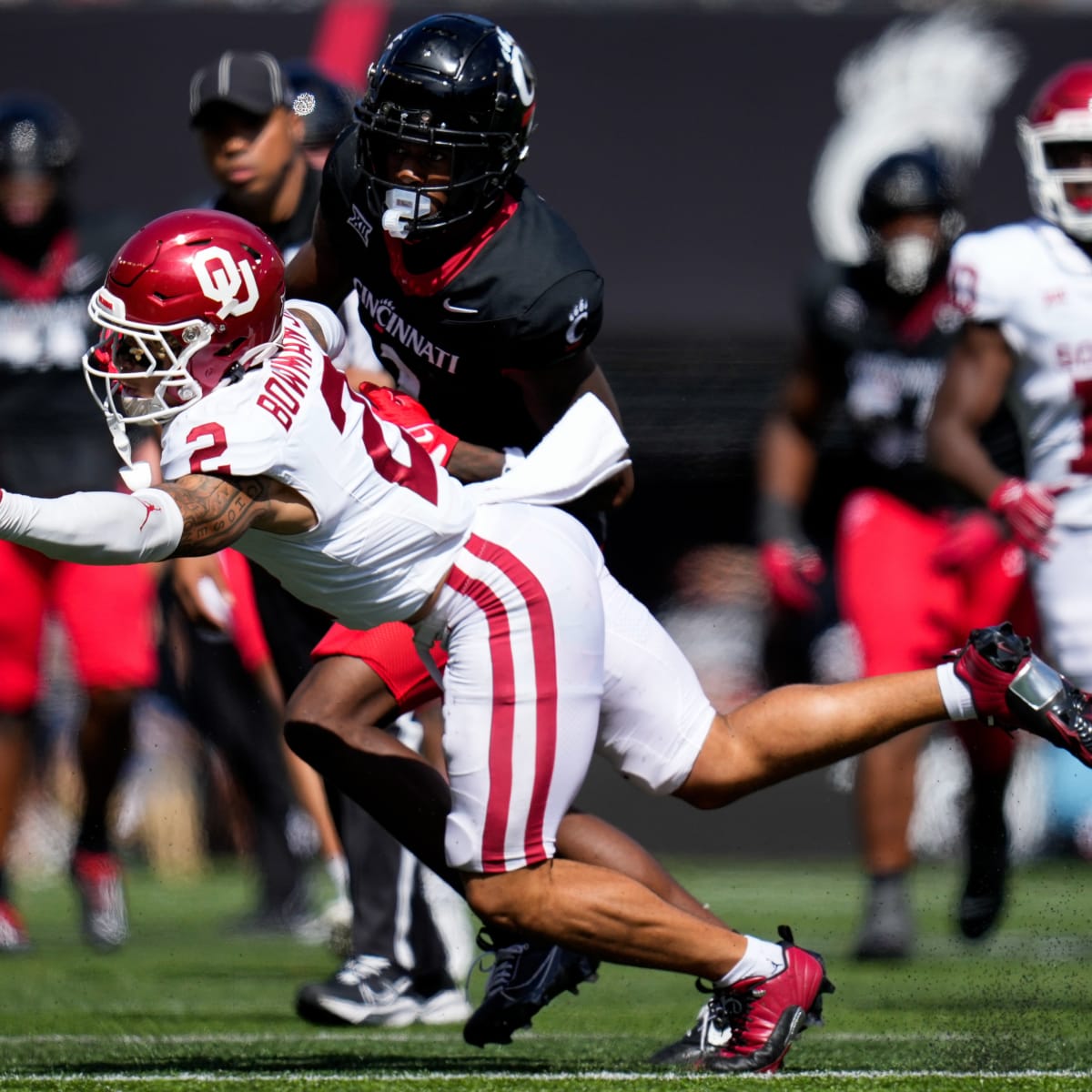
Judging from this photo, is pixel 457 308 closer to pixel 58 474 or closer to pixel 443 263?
pixel 443 263

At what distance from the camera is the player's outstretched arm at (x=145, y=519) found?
3.07 m

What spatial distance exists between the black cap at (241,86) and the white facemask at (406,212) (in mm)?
1679

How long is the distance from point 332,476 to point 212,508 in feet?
0.87

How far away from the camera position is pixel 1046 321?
17.9ft

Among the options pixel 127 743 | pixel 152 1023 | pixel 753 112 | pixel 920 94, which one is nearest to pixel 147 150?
pixel 753 112

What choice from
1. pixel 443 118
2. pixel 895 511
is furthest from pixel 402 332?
pixel 895 511

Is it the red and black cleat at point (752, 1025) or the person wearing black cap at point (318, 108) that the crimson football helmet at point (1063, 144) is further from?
the red and black cleat at point (752, 1025)

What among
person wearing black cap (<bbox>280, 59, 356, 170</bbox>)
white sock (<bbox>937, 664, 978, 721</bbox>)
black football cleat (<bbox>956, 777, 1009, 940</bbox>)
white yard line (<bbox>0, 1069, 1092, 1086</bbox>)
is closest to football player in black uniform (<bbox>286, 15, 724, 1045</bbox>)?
white yard line (<bbox>0, 1069, 1092, 1086</bbox>)

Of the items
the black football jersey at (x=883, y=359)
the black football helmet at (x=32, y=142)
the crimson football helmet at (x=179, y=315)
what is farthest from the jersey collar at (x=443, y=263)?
the black football helmet at (x=32, y=142)

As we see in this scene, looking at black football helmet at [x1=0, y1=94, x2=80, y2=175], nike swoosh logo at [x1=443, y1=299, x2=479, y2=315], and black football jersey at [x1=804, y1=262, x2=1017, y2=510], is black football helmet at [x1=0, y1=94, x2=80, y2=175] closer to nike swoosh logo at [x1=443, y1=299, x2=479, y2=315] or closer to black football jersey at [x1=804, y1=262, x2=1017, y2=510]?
black football jersey at [x1=804, y1=262, x2=1017, y2=510]

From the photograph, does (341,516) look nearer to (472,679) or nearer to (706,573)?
(472,679)

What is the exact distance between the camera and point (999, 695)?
12.4 feet

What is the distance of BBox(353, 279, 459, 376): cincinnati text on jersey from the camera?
161 inches

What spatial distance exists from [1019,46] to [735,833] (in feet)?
12.1
